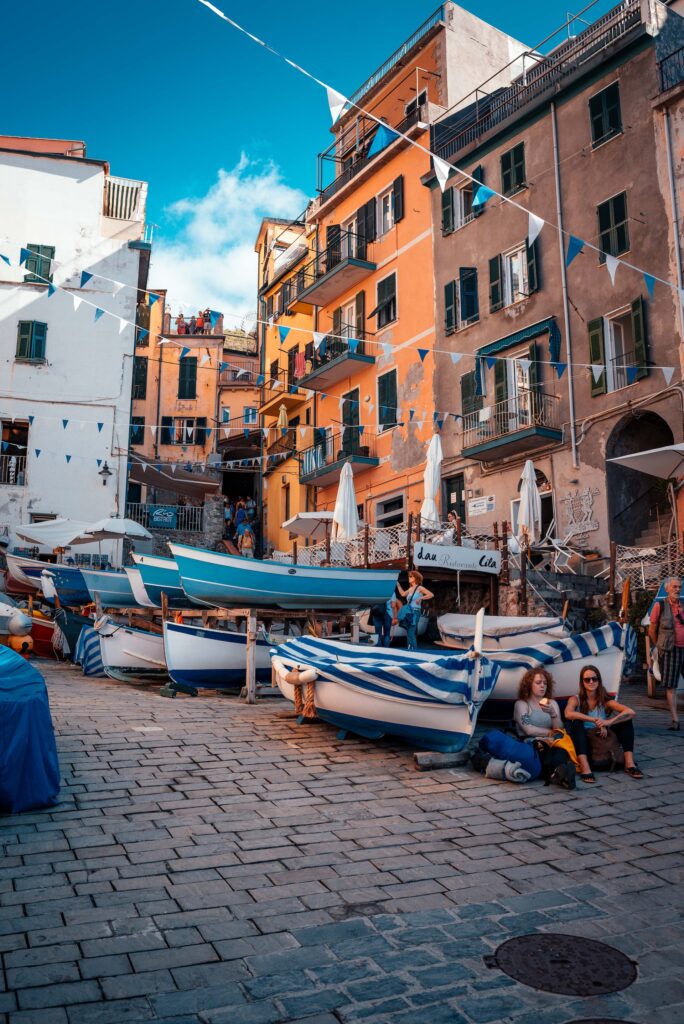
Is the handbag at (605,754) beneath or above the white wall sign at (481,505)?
beneath

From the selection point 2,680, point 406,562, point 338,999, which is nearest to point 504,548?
point 406,562

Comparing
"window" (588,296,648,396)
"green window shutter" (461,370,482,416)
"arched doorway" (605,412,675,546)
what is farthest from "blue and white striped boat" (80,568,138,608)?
"window" (588,296,648,396)

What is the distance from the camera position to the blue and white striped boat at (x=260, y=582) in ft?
42.8

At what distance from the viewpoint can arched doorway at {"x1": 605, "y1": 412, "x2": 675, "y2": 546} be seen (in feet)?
63.2

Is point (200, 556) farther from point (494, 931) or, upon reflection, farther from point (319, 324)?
point (319, 324)

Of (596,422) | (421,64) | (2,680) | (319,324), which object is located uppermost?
(421,64)

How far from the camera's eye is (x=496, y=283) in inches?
919

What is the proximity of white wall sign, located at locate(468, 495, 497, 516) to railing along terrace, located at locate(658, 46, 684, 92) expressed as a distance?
1037 centimetres

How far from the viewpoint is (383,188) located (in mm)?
28891

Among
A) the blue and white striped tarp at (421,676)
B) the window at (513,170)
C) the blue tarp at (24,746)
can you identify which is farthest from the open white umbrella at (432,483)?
the blue tarp at (24,746)

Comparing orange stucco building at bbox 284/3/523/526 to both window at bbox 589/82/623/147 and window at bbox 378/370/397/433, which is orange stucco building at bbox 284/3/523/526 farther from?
window at bbox 589/82/623/147

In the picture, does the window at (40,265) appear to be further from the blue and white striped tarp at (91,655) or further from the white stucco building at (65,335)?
the blue and white striped tarp at (91,655)

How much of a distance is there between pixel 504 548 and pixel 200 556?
25.7 feet

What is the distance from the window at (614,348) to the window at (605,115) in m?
4.47
